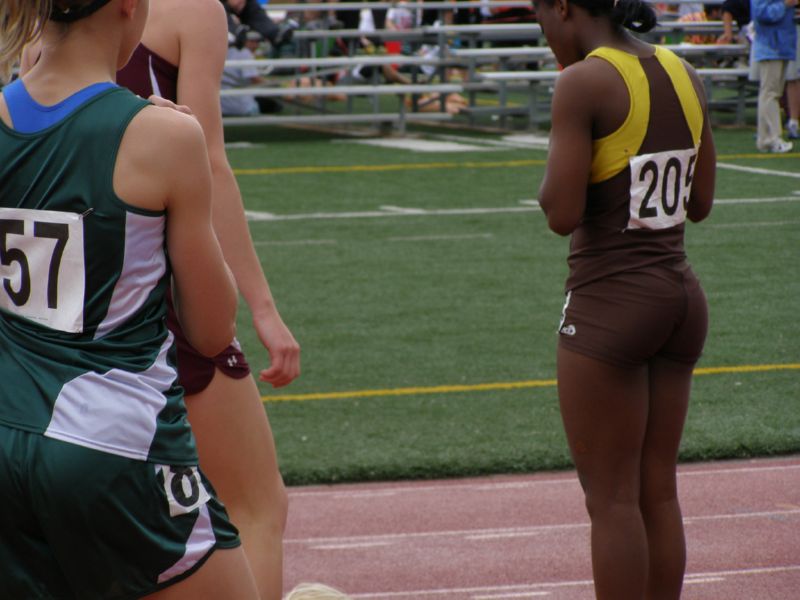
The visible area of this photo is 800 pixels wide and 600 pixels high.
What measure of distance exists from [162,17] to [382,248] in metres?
8.51

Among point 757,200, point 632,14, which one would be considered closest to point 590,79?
point 632,14

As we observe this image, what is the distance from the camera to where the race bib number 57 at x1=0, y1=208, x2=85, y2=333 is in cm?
221

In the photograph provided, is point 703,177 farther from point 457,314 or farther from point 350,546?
point 457,314

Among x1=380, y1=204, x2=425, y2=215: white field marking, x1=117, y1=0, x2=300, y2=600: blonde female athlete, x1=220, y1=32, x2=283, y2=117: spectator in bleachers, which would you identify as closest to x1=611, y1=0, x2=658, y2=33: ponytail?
x1=117, y1=0, x2=300, y2=600: blonde female athlete

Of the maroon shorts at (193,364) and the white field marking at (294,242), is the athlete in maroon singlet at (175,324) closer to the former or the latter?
the maroon shorts at (193,364)

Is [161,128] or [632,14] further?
[632,14]

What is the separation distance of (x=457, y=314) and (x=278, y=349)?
6214 millimetres

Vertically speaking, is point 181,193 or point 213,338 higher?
point 181,193

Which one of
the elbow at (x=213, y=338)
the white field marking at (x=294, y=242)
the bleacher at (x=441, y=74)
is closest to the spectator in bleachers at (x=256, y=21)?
the bleacher at (x=441, y=74)

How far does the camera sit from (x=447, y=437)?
667 cm

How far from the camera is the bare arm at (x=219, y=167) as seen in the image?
3252 millimetres

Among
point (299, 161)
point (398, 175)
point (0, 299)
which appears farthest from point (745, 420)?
point (299, 161)

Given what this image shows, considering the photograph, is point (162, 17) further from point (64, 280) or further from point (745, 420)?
point (745, 420)

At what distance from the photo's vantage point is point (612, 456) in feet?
11.8
